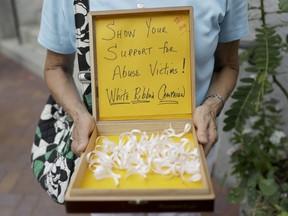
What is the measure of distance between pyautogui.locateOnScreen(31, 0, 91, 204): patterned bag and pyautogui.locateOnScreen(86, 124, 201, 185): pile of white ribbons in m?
0.28

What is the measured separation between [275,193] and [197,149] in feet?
3.65

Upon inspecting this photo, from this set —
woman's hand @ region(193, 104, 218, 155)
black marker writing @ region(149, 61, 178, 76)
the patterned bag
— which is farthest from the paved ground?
black marker writing @ region(149, 61, 178, 76)

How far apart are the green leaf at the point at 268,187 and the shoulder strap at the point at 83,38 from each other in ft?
3.75

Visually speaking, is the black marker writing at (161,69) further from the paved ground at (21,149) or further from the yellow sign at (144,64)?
the paved ground at (21,149)

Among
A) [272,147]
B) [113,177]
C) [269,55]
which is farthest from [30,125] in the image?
[113,177]

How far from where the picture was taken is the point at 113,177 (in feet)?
3.66

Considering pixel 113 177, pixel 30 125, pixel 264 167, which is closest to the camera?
pixel 113 177

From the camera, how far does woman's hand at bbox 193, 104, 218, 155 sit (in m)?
1.28

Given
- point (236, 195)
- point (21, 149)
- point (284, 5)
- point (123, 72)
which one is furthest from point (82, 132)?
point (21, 149)

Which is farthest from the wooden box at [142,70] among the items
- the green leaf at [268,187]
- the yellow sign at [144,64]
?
the green leaf at [268,187]

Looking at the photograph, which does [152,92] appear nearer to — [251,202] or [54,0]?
[54,0]

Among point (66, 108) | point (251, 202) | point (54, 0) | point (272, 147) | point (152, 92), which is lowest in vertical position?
point (251, 202)

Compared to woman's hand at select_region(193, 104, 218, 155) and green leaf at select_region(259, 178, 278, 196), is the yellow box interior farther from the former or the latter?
green leaf at select_region(259, 178, 278, 196)

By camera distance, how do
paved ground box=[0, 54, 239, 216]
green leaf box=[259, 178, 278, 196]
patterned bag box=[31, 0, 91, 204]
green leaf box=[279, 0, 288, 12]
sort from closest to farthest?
patterned bag box=[31, 0, 91, 204] < green leaf box=[279, 0, 288, 12] < green leaf box=[259, 178, 278, 196] < paved ground box=[0, 54, 239, 216]
